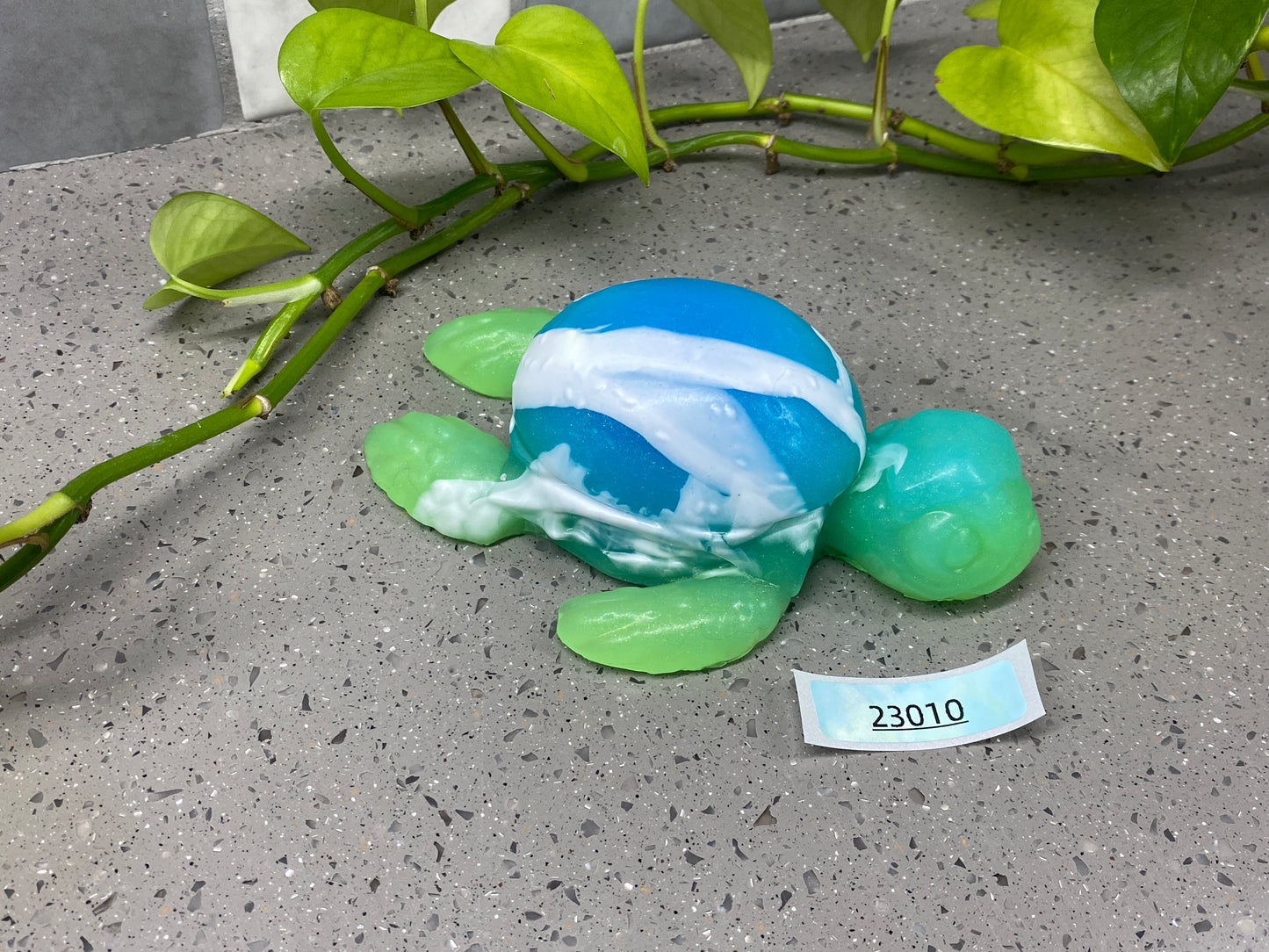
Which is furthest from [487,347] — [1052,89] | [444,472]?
[1052,89]

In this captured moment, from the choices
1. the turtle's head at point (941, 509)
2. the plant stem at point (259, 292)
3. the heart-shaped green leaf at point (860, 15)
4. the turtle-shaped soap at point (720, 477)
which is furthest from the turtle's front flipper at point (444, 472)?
the heart-shaped green leaf at point (860, 15)

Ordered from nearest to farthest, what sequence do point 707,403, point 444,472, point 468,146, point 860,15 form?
point 707,403
point 444,472
point 468,146
point 860,15

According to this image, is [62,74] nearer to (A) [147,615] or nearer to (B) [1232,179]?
(A) [147,615]

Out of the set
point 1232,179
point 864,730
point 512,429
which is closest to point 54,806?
point 512,429

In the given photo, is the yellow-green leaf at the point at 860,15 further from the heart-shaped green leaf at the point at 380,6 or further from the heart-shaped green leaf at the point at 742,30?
the heart-shaped green leaf at the point at 380,6

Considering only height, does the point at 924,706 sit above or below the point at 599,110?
below

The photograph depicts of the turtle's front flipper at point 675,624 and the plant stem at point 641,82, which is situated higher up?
the plant stem at point 641,82

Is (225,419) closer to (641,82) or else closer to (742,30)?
(641,82)
